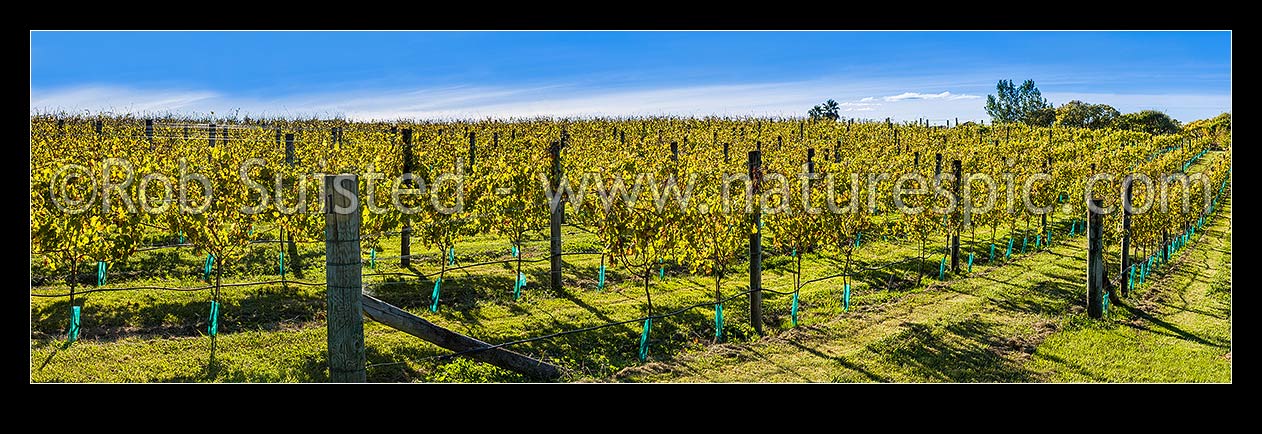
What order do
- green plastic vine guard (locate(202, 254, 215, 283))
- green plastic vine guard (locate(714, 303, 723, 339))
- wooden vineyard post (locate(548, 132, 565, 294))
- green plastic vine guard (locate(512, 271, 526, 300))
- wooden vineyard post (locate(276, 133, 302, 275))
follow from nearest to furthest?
green plastic vine guard (locate(714, 303, 723, 339)) → green plastic vine guard (locate(512, 271, 526, 300)) → green plastic vine guard (locate(202, 254, 215, 283)) → wooden vineyard post (locate(548, 132, 565, 294)) → wooden vineyard post (locate(276, 133, 302, 275))

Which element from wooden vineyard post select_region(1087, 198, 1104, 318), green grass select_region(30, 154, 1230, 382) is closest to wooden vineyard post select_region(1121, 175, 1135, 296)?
green grass select_region(30, 154, 1230, 382)

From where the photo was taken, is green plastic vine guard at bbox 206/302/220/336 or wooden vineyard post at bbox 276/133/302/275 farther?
wooden vineyard post at bbox 276/133/302/275

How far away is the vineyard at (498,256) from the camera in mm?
9664

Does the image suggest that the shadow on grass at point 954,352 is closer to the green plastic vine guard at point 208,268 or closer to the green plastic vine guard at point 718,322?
the green plastic vine guard at point 718,322

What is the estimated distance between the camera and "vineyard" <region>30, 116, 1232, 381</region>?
9.66 m

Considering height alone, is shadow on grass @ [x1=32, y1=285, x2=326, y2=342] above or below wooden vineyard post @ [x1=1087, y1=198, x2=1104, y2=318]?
below

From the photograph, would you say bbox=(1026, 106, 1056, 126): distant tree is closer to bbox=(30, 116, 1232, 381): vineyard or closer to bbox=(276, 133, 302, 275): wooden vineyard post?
bbox=(30, 116, 1232, 381): vineyard

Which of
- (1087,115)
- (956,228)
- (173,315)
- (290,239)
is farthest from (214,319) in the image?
(1087,115)

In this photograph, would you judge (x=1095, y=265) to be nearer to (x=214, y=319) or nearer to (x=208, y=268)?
(x=214, y=319)

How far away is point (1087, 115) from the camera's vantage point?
244ft

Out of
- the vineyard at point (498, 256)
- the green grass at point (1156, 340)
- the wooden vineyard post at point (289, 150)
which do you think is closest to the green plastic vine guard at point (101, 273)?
the vineyard at point (498, 256)

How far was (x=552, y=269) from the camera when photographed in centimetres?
1363

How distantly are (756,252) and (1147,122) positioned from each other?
81536mm

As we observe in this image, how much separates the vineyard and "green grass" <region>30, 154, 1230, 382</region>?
62 mm
